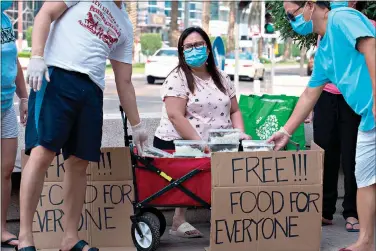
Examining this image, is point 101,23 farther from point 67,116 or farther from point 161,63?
point 161,63

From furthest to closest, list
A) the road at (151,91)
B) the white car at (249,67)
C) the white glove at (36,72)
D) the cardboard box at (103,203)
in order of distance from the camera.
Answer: the white car at (249,67) < the road at (151,91) < the cardboard box at (103,203) < the white glove at (36,72)

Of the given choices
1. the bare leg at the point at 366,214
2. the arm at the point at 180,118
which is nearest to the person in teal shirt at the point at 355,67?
the bare leg at the point at 366,214

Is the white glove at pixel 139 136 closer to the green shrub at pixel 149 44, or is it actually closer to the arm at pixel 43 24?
the arm at pixel 43 24

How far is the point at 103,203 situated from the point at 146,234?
36 cm

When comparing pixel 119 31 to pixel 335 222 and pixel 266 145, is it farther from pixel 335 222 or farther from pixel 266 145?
pixel 335 222

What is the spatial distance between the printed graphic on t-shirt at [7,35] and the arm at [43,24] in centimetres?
53

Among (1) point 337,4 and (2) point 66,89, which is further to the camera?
(1) point 337,4

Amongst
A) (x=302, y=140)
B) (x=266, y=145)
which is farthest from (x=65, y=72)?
(x=302, y=140)

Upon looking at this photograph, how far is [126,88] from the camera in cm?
470

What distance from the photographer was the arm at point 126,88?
15.3 feet

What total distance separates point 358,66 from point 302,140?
1470mm

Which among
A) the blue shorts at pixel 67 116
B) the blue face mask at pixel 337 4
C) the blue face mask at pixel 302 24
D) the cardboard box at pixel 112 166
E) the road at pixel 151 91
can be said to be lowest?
the road at pixel 151 91

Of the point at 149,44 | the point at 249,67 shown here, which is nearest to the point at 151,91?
the point at 249,67

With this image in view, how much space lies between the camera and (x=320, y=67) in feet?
15.3
